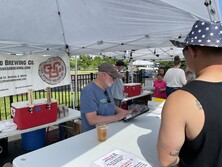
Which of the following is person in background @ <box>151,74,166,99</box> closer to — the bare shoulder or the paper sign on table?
the paper sign on table

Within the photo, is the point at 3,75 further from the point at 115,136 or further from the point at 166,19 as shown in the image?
the point at 166,19

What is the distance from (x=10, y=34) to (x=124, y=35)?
1803 mm

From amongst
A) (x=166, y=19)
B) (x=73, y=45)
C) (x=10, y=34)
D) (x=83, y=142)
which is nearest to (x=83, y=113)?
(x=83, y=142)

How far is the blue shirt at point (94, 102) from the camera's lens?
2113 millimetres

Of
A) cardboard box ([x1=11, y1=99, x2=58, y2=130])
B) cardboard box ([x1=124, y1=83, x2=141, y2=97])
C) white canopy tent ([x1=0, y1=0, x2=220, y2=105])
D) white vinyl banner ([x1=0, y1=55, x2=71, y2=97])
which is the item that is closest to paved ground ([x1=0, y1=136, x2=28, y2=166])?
cardboard box ([x1=11, y1=99, x2=58, y2=130])

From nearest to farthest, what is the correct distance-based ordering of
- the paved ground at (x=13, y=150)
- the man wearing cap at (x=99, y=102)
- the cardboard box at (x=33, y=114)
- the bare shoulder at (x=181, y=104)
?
the bare shoulder at (x=181, y=104)
the man wearing cap at (x=99, y=102)
the cardboard box at (x=33, y=114)
the paved ground at (x=13, y=150)

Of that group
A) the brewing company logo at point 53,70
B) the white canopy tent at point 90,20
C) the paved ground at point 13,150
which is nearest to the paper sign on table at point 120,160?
the white canopy tent at point 90,20

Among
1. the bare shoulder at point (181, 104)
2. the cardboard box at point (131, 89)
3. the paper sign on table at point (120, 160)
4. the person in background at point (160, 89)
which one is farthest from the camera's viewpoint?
the person in background at point (160, 89)

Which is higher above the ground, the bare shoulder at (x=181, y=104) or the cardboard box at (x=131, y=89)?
the bare shoulder at (x=181, y=104)

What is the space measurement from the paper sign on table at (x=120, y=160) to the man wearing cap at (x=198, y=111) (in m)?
0.28

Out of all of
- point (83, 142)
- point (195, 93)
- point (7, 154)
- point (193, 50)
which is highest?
point (193, 50)

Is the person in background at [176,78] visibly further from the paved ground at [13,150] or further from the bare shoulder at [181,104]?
the bare shoulder at [181,104]

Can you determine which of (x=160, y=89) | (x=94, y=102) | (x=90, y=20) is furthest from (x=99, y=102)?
(x=160, y=89)

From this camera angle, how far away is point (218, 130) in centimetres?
92
